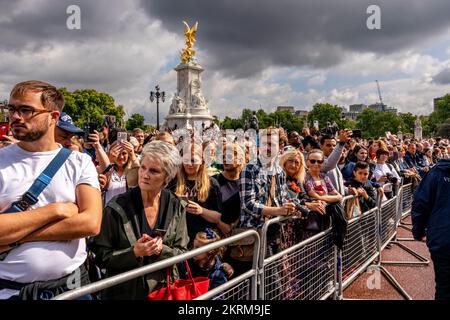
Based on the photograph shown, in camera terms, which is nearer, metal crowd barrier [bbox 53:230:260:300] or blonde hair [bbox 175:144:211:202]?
metal crowd barrier [bbox 53:230:260:300]

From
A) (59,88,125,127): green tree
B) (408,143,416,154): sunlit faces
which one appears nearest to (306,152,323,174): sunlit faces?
(408,143,416,154): sunlit faces

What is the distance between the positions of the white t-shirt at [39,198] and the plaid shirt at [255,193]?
176 cm

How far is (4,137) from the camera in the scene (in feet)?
12.2

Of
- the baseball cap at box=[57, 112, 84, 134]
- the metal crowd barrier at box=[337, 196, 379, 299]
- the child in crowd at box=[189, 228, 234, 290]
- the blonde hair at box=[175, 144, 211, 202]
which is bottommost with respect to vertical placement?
the metal crowd barrier at box=[337, 196, 379, 299]

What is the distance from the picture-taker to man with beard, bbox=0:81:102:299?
1885mm

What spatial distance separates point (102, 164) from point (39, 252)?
2.03m

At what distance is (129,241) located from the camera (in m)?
2.42

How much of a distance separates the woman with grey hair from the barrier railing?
321 millimetres

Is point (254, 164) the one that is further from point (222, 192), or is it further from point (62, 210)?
point (62, 210)

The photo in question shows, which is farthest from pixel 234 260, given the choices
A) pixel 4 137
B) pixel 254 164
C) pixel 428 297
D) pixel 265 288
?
pixel 428 297

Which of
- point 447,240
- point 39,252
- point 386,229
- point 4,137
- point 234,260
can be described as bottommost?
point 386,229

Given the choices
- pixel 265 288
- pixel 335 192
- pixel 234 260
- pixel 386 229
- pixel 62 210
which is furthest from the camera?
pixel 386 229

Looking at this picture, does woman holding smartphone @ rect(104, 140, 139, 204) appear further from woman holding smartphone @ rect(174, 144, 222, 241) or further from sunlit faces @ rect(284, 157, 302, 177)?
sunlit faces @ rect(284, 157, 302, 177)

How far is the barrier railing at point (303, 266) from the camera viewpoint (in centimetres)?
237
